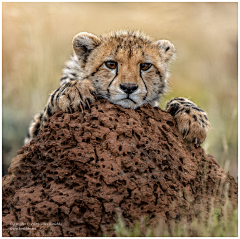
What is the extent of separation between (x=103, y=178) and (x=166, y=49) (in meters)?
1.84

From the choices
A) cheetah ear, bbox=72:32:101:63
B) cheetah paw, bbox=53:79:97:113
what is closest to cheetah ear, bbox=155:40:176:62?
cheetah ear, bbox=72:32:101:63

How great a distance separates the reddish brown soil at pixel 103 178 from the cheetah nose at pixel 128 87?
19 centimetres

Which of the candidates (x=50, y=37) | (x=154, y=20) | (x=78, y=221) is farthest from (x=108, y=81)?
(x=50, y=37)

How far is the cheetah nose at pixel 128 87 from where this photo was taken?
2916 mm

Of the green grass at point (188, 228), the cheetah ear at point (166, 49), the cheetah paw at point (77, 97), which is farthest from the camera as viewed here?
the cheetah ear at point (166, 49)

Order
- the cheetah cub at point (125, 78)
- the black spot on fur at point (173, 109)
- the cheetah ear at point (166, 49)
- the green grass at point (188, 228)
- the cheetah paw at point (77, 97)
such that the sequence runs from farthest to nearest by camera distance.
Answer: the cheetah ear at point (166, 49), the black spot on fur at point (173, 109), the cheetah cub at point (125, 78), the cheetah paw at point (77, 97), the green grass at point (188, 228)

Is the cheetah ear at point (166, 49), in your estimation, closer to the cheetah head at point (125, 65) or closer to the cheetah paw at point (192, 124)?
the cheetah head at point (125, 65)

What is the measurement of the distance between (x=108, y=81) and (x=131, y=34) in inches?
30.3

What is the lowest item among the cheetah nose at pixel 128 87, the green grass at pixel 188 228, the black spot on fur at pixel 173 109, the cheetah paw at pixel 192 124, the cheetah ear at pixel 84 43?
the green grass at pixel 188 228

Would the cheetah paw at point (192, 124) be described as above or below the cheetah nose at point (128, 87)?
below

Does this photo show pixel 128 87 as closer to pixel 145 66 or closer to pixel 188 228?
pixel 145 66

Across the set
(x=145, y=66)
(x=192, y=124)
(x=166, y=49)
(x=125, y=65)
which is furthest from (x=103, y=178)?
(x=166, y=49)

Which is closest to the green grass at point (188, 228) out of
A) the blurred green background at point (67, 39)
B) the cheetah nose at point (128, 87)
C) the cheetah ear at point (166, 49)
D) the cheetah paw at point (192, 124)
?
the cheetah paw at point (192, 124)

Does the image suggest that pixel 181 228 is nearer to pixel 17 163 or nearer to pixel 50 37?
pixel 17 163
